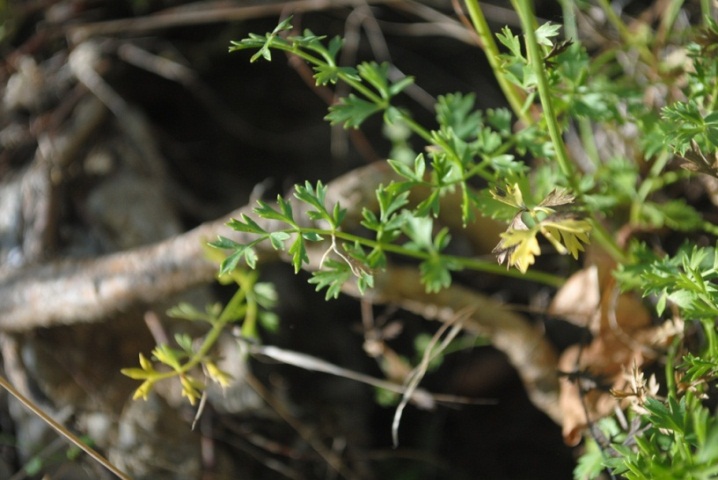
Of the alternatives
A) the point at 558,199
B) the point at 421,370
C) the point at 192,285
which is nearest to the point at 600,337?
the point at 421,370

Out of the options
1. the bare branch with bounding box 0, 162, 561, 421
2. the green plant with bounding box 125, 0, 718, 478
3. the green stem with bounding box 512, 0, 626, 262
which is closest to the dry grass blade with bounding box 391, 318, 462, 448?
the bare branch with bounding box 0, 162, 561, 421

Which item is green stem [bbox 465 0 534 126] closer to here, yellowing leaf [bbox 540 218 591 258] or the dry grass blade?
yellowing leaf [bbox 540 218 591 258]

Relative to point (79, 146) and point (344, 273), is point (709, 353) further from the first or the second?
point (79, 146)

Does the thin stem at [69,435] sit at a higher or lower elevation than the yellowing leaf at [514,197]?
lower

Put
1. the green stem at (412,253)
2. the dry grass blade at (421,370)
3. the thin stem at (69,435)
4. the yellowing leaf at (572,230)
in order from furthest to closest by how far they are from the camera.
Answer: the dry grass blade at (421,370), the thin stem at (69,435), the green stem at (412,253), the yellowing leaf at (572,230)

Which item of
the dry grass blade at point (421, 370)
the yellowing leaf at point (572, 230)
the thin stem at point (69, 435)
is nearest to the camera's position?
the yellowing leaf at point (572, 230)

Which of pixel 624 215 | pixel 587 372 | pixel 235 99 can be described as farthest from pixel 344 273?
pixel 235 99

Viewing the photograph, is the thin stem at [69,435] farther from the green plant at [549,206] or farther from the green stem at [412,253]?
the green stem at [412,253]

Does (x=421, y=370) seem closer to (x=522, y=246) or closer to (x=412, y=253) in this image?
(x=412, y=253)

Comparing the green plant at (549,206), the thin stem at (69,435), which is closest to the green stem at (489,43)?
the green plant at (549,206)

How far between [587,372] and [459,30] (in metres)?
1.00

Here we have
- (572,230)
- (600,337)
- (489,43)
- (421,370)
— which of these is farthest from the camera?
(600,337)

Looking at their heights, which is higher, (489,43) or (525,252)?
(489,43)

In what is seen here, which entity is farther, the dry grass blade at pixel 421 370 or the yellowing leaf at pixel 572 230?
the dry grass blade at pixel 421 370
